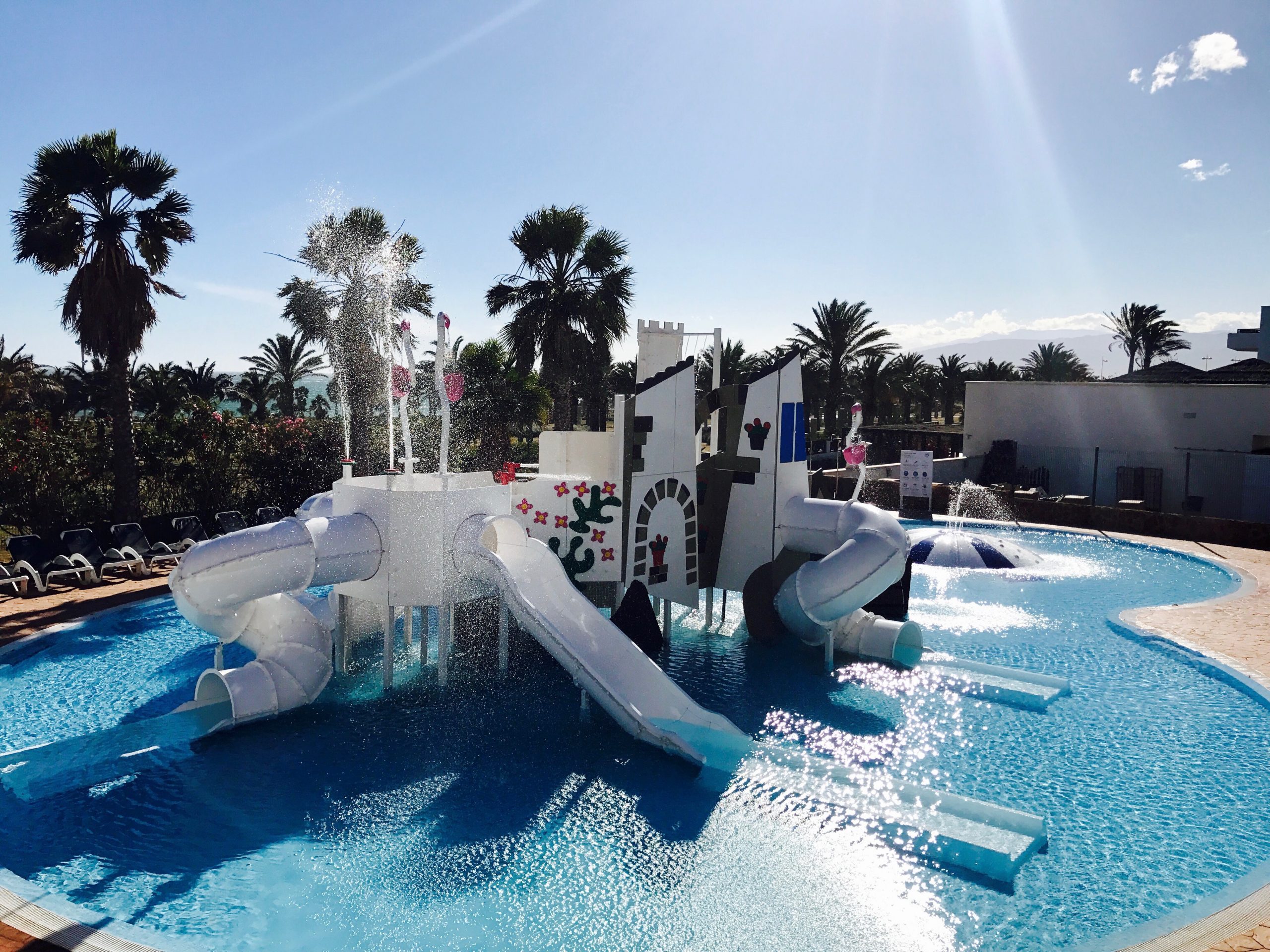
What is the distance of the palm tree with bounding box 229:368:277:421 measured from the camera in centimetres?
4338

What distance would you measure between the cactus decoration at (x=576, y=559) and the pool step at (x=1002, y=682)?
557cm

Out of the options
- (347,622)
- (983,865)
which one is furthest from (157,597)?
(983,865)

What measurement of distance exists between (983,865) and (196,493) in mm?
21528

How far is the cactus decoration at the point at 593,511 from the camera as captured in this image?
44.1ft

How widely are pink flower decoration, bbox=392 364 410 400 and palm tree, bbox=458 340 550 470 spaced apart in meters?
20.2

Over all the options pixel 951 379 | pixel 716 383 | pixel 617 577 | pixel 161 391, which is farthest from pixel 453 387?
pixel 951 379

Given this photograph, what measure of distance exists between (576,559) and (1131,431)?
27069 mm

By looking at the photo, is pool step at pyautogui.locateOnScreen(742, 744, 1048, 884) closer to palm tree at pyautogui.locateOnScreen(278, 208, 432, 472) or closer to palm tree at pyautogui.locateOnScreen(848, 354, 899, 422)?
palm tree at pyautogui.locateOnScreen(278, 208, 432, 472)

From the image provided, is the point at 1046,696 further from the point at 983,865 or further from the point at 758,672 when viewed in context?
the point at 983,865

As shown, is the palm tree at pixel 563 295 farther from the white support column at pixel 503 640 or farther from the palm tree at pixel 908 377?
the palm tree at pixel 908 377

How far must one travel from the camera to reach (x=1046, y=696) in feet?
39.7

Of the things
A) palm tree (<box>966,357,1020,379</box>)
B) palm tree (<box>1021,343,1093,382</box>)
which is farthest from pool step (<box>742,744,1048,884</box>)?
palm tree (<box>1021,343,1093,382</box>)

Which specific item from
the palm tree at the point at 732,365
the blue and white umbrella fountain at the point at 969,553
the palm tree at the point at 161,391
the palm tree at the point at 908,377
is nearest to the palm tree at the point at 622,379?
the palm tree at the point at 732,365

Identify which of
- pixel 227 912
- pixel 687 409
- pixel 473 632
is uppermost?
pixel 687 409
